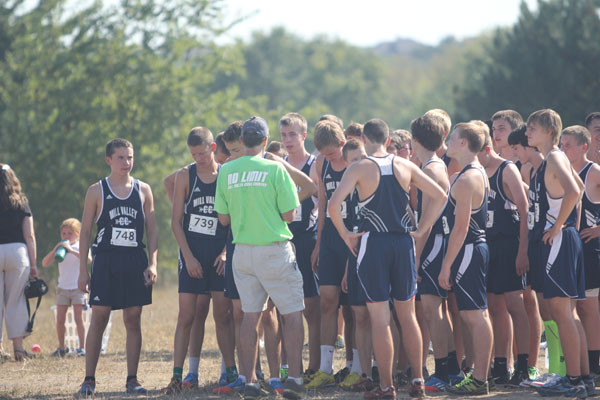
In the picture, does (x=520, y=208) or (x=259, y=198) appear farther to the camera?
(x=520, y=208)

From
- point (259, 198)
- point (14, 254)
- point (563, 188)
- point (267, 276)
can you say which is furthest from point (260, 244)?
point (14, 254)

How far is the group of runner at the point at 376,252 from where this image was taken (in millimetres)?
6129

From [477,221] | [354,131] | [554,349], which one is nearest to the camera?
[477,221]

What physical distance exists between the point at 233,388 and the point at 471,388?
2071 millimetres

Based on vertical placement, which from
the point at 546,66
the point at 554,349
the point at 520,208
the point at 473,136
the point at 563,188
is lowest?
the point at 554,349

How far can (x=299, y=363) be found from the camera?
6359mm

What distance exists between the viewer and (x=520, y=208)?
6.66m

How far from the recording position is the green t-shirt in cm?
623

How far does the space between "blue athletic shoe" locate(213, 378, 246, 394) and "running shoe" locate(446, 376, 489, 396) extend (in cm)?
181

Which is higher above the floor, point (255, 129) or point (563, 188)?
point (255, 129)

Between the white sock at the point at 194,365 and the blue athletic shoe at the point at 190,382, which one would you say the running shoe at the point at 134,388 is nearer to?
the blue athletic shoe at the point at 190,382

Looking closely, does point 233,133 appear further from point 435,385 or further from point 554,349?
point 554,349

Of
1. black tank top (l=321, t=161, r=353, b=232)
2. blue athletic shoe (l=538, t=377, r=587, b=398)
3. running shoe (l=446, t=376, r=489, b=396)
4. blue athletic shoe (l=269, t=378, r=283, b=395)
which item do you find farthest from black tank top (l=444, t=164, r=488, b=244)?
blue athletic shoe (l=269, t=378, r=283, b=395)

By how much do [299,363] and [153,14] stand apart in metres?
19.3
